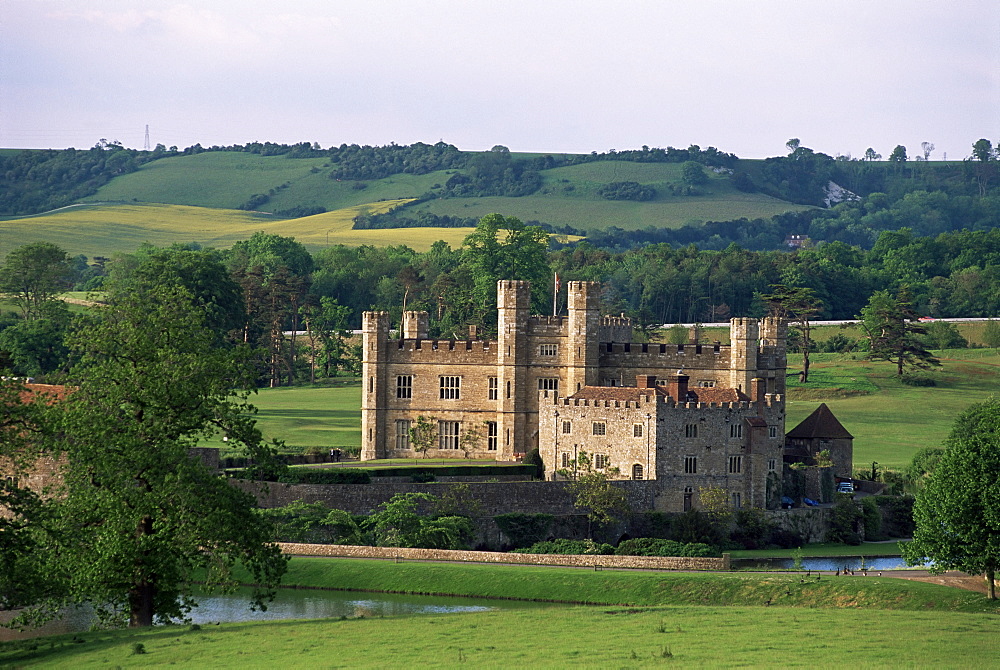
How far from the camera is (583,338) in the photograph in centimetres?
8900

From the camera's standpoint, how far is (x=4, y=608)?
62.6m

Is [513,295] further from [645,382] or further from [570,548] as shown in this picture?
[570,548]

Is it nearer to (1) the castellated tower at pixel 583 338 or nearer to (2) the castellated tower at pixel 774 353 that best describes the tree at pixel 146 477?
(1) the castellated tower at pixel 583 338

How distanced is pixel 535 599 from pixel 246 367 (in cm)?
1788

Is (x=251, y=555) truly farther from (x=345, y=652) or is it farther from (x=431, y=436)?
(x=431, y=436)

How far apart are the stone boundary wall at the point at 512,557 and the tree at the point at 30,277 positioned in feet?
266

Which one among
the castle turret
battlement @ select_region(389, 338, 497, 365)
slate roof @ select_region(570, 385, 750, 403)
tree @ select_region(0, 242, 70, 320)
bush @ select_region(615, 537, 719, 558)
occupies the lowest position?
bush @ select_region(615, 537, 719, 558)

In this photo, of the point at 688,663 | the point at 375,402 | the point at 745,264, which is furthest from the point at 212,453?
the point at 745,264

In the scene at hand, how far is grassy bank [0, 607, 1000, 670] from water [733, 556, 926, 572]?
15605 millimetres

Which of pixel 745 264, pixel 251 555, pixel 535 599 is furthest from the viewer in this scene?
pixel 745 264

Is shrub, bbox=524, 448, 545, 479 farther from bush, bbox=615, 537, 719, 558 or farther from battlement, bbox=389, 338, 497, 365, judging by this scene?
bush, bbox=615, 537, 719, 558

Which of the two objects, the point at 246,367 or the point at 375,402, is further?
the point at 375,402

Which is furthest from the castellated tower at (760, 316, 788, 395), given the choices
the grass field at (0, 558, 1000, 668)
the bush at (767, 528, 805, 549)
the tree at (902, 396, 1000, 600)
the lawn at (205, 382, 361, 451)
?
the lawn at (205, 382, 361, 451)

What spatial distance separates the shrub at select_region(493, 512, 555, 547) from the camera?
79.8 metres
